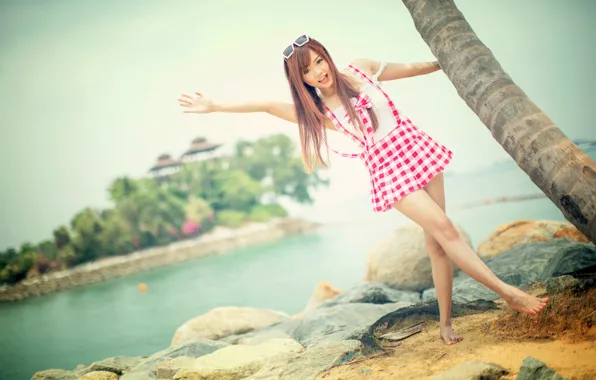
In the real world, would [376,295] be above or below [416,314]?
below

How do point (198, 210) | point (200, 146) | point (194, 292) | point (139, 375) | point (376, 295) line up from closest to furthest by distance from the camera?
point (139, 375) < point (376, 295) < point (194, 292) < point (198, 210) < point (200, 146)

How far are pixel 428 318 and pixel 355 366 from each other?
585mm

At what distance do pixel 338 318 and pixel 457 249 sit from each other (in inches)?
70.0

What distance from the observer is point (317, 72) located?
2131 mm

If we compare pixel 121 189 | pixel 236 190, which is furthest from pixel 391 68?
pixel 236 190

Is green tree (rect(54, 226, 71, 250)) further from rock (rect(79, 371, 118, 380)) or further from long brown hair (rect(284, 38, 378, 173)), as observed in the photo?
long brown hair (rect(284, 38, 378, 173))

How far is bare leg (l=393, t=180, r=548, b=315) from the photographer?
6.53 feet

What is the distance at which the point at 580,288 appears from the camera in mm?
2160

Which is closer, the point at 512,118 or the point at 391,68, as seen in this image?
the point at 512,118

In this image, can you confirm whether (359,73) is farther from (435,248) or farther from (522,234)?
(522,234)

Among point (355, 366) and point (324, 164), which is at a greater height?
point (324, 164)

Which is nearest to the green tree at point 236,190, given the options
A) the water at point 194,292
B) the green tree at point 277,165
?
the green tree at point 277,165

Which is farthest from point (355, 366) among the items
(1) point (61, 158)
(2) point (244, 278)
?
(1) point (61, 158)

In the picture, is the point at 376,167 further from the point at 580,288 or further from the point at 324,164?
the point at 580,288
